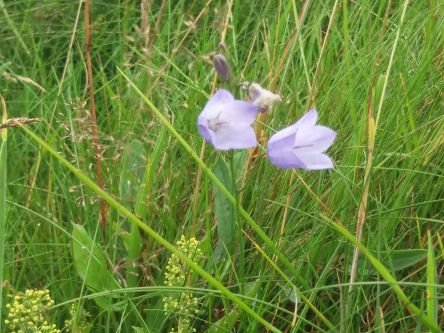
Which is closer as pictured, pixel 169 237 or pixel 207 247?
pixel 207 247

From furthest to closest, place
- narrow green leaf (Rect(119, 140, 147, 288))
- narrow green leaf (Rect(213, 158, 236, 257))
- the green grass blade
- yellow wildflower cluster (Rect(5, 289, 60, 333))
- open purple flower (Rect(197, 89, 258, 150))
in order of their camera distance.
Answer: narrow green leaf (Rect(119, 140, 147, 288)) → narrow green leaf (Rect(213, 158, 236, 257)) → yellow wildflower cluster (Rect(5, 289, 60, 333)) → the green grass blade → open purple flower (Rect(197, 89, 258, 150))

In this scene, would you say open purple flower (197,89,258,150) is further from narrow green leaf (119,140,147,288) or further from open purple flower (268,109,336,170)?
narrow green leaf (119,140,147,288)

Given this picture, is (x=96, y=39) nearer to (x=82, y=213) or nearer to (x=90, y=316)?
(x=82, y=213)

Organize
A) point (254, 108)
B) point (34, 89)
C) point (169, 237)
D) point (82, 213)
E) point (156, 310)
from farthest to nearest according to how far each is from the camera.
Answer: point (34, 89)
point (82, 213)
point (169, 237)
point (156, 310)
point (254, 108)

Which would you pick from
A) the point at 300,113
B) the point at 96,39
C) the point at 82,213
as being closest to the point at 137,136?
A: the point at 82,213

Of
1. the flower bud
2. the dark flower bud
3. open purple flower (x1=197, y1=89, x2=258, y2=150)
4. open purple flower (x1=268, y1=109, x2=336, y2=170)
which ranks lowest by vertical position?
open purple flower (x1=268, y1=109, x2=336, y2=170)

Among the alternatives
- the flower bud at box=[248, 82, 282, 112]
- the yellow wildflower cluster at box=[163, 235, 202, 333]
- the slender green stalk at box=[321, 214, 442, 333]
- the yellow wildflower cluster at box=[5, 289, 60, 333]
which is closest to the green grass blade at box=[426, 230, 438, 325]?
the slender green stalk at box=[321, 214, 442, 333]

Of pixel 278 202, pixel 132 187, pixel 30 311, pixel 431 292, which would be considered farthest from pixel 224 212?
pixel 431 292
